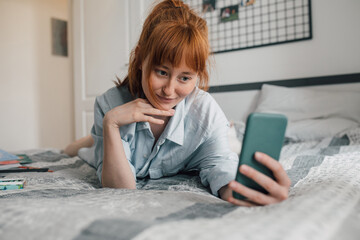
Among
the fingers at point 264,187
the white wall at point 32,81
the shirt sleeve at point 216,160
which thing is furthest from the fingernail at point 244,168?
the white wall at point 32,81

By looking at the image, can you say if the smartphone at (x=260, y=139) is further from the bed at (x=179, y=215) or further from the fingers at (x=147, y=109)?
the fingers at (x=147, y=109)

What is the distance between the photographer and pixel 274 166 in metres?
0.52

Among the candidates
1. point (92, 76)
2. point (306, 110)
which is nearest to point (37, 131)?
point (92, 76)

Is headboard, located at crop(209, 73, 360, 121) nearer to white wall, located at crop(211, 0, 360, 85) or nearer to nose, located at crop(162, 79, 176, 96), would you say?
white wall, located at crop(211, 0, 360, 85)

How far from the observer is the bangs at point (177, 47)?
748mm

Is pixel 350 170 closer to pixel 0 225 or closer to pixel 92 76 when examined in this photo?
pixel 0 225

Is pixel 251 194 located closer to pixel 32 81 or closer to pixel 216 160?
pixel 216 160

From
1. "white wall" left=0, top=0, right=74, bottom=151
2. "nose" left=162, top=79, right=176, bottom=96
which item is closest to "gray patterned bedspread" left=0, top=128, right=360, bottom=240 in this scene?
"nose" left=162, top=79, right=176, bottom=96

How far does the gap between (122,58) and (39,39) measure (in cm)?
124

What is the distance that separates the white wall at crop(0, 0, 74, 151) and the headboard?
194 centimetres

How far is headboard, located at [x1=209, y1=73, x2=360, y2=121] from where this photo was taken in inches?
75.6

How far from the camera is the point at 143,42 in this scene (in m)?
0.84

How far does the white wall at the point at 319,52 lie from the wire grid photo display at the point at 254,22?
5 cm

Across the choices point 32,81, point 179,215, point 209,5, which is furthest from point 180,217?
point 32,81
